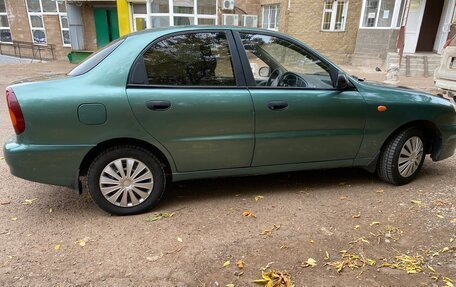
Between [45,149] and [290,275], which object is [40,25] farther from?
[290,275]

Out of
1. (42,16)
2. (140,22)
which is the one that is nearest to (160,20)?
(140,22)

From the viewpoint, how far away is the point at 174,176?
331cm

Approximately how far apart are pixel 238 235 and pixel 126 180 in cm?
113

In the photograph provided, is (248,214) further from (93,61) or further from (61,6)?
(61,6)

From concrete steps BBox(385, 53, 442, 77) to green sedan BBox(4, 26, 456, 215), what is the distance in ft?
37.3

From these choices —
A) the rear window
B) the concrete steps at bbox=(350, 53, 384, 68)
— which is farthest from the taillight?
the concrete steps at bbox=(350, 53, 384, 68)

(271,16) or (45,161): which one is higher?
(271,16)

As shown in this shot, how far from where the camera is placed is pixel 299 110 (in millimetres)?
3402

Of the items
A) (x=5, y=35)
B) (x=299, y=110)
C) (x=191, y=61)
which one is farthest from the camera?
(x=5, y=35)

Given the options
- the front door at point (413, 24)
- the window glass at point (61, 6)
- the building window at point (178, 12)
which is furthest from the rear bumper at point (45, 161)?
the window glass at point (61, 6)

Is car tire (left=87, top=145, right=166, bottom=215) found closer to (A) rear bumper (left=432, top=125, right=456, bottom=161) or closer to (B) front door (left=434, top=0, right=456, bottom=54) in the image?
(A) rear bumper (left=432, top=125, right=456, bottom=161)

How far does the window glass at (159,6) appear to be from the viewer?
53.3 feet

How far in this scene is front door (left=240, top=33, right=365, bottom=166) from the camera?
3.36m

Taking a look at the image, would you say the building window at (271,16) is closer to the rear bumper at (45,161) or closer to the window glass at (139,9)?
the window glass at (139,9)
